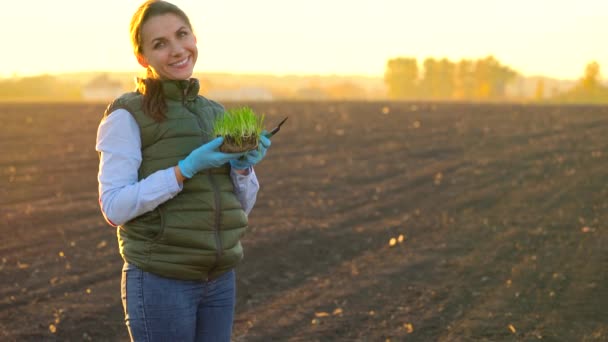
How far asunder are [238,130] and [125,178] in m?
0.42

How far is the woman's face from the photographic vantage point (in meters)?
2.68

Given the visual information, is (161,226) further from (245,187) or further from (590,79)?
(590,79)

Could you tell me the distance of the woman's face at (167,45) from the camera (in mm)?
2684

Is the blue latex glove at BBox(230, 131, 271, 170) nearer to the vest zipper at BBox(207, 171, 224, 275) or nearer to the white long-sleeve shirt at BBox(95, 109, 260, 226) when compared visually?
the vest zipper at BBox(207, 171, 224, 275)

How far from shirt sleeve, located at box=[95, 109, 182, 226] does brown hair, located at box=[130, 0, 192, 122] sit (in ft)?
0.30

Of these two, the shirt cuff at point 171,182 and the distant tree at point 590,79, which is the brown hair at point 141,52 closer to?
the shirt cuff at point 171,182

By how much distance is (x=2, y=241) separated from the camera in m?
8.76

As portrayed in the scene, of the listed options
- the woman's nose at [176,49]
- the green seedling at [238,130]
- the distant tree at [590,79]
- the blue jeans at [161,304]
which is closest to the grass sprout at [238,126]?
the green seedling at [238,130]

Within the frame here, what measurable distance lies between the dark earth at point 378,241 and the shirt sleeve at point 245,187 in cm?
315

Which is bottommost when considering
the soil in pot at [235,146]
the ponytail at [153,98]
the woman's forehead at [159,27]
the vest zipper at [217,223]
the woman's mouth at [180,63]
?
the vest zipper at [217,223]

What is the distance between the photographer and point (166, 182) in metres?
2.55

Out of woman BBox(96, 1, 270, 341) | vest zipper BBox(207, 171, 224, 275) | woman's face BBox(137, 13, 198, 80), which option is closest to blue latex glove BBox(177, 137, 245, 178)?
woman BBox(96, 1, 270, 341)

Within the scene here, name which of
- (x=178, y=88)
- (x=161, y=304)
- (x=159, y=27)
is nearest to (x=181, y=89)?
(x=178, y=88)

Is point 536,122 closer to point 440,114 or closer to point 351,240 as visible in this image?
point 440,114
